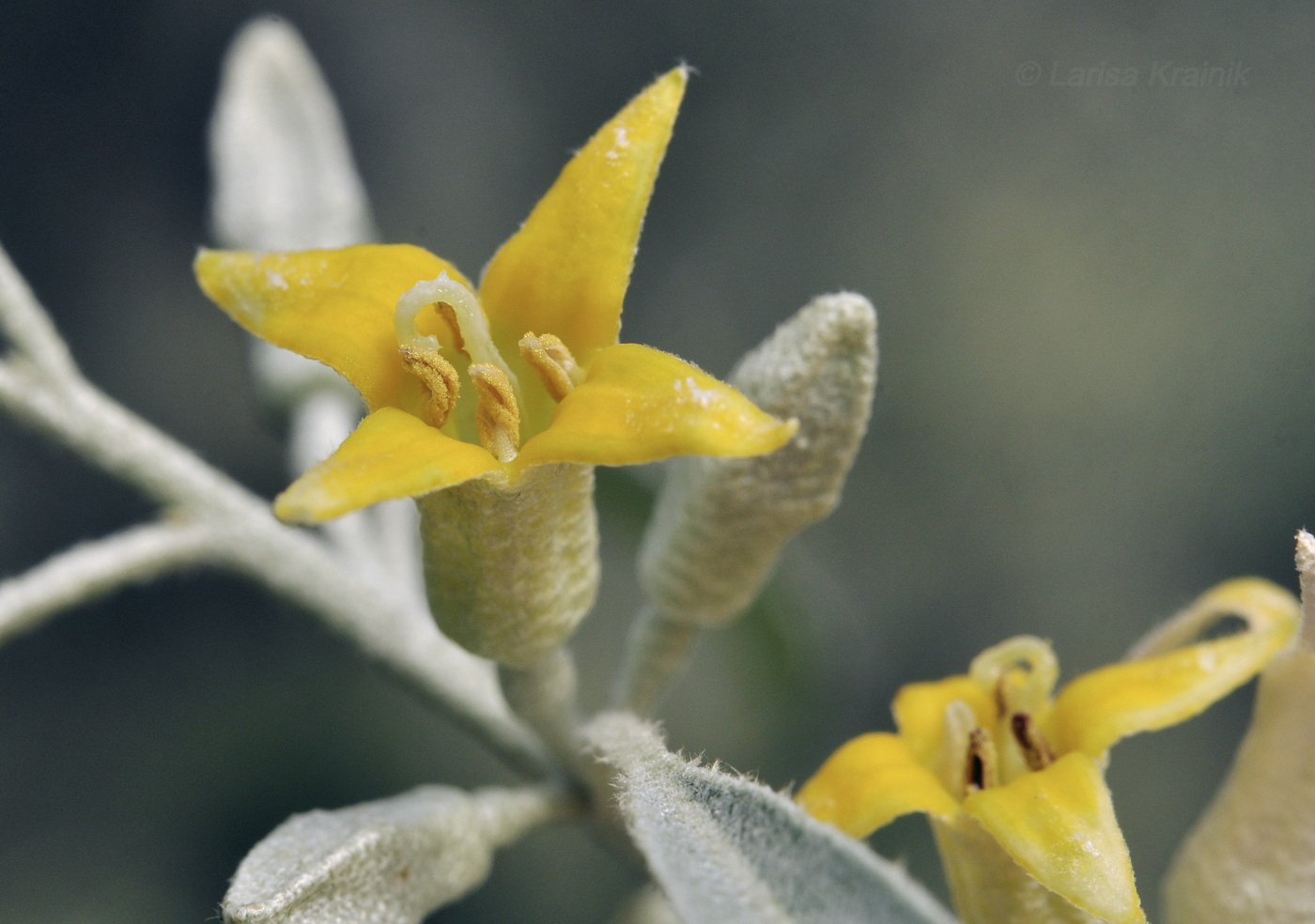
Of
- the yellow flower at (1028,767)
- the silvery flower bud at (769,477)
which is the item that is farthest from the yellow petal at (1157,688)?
the silvery flower bud at (769,477)

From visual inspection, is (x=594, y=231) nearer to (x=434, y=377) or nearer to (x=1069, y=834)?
(x=434, y=377)

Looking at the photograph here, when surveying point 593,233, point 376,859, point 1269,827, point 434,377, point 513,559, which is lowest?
point 376,859

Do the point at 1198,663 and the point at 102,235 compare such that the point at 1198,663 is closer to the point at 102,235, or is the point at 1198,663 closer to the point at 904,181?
the point at 904,181

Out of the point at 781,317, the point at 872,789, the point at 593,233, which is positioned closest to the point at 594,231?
the point at 593,233

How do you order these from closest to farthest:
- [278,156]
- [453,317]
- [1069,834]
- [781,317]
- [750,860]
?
[750,860] < [1069,834] < [453,317] < [278,156] < [781,317]

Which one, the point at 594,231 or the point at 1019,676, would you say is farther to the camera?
the point at 1019,676

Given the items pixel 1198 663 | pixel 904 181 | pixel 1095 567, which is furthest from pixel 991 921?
pixel 904 181

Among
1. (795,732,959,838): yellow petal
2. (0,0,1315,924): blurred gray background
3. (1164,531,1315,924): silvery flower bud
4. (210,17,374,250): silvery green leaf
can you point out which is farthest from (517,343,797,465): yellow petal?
(0,0,1315,924): blurred gray background

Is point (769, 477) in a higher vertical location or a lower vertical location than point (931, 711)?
higher
